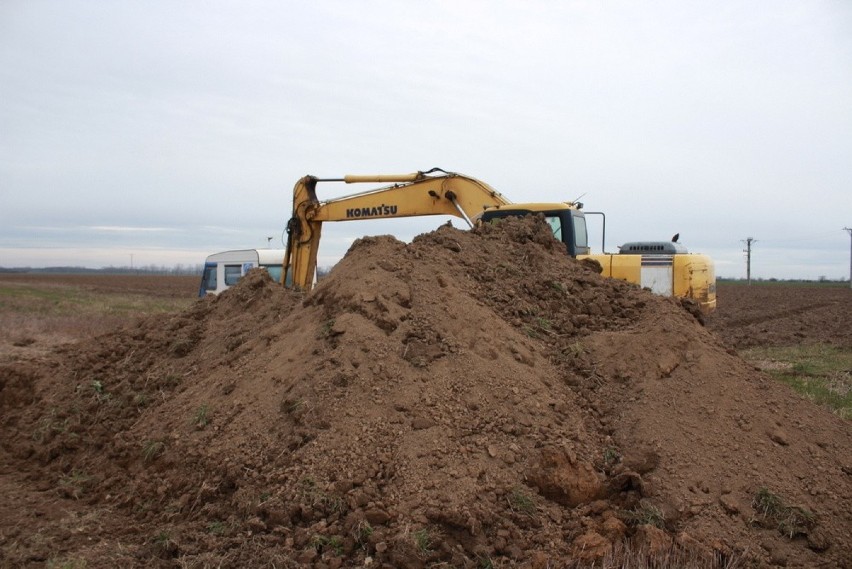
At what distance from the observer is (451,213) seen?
9.68 meters

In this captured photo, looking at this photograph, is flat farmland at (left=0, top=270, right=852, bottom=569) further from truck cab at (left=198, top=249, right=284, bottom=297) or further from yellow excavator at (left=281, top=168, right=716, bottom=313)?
truck cab at (left=198, top=249, right=284, bottom=297)

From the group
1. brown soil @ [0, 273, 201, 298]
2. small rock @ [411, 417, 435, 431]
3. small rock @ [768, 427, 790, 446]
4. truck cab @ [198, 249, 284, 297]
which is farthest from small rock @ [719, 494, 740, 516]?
brown soil @ [0, 273, 201, 298]

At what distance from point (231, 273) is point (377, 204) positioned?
32.5 feet

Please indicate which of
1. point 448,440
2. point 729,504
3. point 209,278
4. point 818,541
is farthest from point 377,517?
point 209,278

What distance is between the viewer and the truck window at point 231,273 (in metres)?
18.5

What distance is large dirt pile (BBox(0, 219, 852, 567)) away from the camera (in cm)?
410

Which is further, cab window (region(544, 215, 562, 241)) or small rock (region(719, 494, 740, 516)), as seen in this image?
cab window (region(544, 215, 562, 241))

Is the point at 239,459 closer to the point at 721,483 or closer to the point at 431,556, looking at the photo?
the point at 431,556

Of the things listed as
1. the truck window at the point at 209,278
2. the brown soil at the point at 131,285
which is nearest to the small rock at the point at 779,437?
the truck window at the point at 209,278

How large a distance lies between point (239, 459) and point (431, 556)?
1.65m

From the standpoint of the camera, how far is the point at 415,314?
5.73 meters

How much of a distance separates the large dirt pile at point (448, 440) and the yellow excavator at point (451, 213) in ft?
8.05

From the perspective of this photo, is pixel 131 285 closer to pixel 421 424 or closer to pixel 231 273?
pixel 231 273

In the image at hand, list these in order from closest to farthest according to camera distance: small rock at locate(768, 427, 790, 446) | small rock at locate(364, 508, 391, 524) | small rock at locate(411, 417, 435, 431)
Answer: small rock at locate(364, 508, 391, 524)
small rock at locate(411, 417, 435, 431)
small rock at locate(768, 427, 790, 446)
